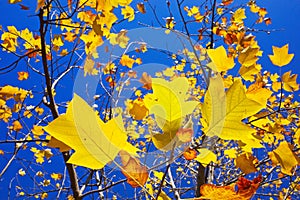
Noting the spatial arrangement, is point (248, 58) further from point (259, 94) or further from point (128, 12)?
point (128, 12)

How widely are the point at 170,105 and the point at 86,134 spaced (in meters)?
0.09

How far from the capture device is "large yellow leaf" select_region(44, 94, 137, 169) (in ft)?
0.97

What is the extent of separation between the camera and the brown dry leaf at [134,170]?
14.3 inches

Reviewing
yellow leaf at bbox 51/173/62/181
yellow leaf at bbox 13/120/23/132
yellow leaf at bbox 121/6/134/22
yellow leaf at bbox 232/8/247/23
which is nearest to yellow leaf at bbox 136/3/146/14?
yellow leaf at bbox 121/6/134/22

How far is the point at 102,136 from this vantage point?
31cm

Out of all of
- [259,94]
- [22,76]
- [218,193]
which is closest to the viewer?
A: [218,193]

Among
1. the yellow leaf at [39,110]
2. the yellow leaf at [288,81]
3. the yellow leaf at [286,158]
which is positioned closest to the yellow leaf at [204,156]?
the yellow leaf at [286,158]

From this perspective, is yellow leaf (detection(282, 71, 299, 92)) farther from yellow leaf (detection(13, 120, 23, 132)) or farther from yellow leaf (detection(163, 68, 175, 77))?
yellow leaf (detection(13, 120, 23, 132))

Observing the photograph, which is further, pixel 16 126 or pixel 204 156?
pixel 16 126

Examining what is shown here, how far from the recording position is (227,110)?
0.34 m

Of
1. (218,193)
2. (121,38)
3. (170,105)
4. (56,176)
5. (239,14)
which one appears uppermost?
(239,14)

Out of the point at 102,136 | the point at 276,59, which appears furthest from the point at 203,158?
the point at 276,59

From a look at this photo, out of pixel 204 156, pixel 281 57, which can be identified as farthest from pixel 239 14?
pixel 204 156

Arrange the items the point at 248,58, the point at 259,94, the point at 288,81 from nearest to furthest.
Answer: the point at 259,94
the point at 248,58
the point at 288,81
